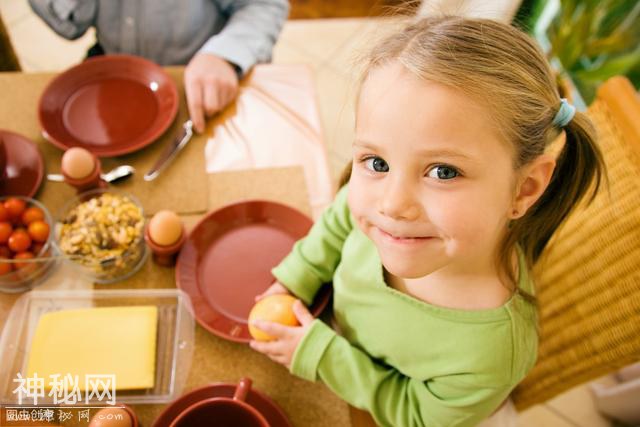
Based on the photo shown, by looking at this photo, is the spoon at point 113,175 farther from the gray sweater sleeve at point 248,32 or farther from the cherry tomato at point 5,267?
the gray sweater sleeve at point 248,32

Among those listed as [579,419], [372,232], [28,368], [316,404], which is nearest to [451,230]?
[372,232]

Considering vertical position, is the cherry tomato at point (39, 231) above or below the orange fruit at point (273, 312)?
below

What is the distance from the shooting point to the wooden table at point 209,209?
740 millimetres

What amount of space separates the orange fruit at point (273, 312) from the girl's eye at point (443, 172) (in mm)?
338

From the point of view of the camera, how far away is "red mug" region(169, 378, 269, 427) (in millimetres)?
581

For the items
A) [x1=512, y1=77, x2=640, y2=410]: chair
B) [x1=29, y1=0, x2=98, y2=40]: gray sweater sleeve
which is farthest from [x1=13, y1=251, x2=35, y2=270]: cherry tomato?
[x1=512, y1=77, x2=640, y2=410]: chair

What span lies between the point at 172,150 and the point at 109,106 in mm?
201

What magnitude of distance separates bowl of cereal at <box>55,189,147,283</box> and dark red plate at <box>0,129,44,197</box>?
13 cm

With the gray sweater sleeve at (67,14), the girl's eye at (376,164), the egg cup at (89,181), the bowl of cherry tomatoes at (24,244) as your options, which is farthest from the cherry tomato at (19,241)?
the gray sweater sleeve at (67,14)

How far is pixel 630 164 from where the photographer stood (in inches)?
31.5

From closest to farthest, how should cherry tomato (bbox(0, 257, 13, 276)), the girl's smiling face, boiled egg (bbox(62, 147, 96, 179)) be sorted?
the girl's smiling face → cherry tomato (bbox(0, 257, 13, 276)) → boiled egg (bbox(62, 147, 96, 179))

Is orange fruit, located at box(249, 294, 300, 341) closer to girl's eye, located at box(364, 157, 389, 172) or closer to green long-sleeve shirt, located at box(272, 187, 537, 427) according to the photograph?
green long-sleeve shirt, located at box(272, 187, 537, 427)

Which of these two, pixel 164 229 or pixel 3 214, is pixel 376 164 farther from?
pixel 3 214

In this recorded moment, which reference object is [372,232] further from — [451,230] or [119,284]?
[119,284]
